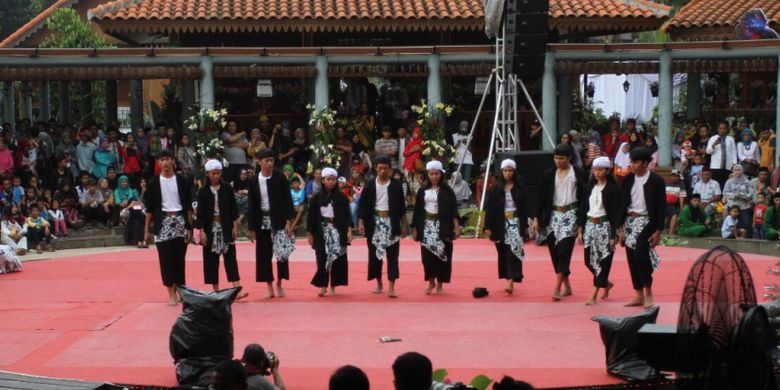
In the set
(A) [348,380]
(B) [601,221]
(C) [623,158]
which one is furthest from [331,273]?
(C) [623,158]

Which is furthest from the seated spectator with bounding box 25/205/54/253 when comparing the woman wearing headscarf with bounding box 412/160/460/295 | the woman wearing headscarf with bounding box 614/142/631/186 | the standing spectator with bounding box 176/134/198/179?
the woman wearing headscarf with bounding box 614/142/631/186

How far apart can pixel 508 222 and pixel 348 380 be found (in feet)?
28.9

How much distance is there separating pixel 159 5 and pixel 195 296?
17.0 m

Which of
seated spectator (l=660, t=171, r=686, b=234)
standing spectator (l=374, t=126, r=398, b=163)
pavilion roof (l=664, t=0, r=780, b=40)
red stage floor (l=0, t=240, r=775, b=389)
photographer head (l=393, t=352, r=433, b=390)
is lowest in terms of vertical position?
red stage floor (l=0, t=240, r=775, b=389)

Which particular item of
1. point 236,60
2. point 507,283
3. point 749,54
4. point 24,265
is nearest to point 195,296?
point 507,283

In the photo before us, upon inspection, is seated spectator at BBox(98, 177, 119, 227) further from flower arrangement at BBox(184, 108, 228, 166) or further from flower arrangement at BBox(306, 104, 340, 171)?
flower arrangement at BBox(306, 104, 340, 171)

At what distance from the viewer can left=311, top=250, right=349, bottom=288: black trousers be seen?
15.0m

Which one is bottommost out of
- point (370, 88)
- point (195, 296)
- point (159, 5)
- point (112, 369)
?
Answer: point (112, 369)

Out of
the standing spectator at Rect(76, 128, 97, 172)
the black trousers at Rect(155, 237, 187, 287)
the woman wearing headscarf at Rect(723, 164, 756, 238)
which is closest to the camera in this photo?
the black trousers at Rect(155, 237, 187, 287)

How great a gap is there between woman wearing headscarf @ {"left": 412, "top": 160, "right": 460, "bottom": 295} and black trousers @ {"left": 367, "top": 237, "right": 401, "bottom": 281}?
0.34 meters

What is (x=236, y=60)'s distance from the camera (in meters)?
24.8

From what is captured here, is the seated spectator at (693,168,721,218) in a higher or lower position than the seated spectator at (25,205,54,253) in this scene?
higher

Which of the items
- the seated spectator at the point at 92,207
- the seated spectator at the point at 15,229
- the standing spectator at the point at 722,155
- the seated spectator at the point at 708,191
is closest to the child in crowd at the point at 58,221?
the seated spectator at the point at 92,207

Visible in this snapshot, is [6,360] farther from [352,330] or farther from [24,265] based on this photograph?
[24,265]
